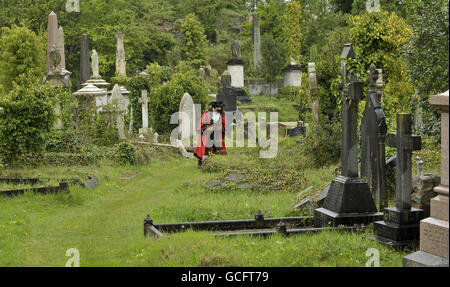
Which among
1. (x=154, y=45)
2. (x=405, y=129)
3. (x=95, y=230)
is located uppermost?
(x=154, y=45)

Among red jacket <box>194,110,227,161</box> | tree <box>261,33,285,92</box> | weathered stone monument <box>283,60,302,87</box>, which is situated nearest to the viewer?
red jacket <box>194,110,227,161</box>

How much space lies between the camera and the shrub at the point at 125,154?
15852 mm

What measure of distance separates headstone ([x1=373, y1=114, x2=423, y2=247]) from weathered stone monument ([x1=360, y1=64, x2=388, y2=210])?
2.15 meters

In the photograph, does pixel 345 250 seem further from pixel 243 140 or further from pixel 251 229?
pixel 243 140

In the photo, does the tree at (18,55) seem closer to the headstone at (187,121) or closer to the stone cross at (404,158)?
the headstone at (187,121)

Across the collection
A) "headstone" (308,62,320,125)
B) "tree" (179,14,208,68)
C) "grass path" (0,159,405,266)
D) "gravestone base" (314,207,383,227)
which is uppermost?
"tree" (179,14,208,68)

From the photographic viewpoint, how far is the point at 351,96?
30.4ft

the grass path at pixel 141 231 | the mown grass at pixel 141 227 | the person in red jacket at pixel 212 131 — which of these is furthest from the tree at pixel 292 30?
the grass path at pixel 141 231

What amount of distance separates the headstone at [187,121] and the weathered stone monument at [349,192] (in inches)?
448

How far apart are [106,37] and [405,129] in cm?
3438

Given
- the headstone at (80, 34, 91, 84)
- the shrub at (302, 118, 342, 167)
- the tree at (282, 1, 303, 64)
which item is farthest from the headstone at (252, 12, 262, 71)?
the shrub at (302, 118, 342, 167)

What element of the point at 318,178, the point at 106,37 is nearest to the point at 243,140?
the point at 318,178

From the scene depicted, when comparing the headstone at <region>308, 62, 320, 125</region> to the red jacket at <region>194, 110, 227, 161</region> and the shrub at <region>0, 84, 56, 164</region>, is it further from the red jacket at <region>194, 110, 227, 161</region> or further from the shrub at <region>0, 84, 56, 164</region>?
the shrub at <region>0, 84, 56, 164</region>

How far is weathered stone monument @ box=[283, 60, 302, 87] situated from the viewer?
129ft
